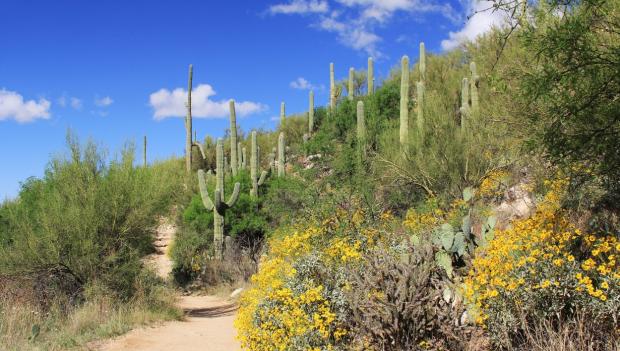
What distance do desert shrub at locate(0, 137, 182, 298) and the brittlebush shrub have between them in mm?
7726

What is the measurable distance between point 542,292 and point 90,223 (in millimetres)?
8542

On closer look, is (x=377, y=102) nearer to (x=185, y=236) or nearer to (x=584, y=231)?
(x=185, y=236)

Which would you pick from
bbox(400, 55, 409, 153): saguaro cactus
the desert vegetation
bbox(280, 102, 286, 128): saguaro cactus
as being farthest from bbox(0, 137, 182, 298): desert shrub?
bbox(280, 102, 286, 128): saguaro cactus

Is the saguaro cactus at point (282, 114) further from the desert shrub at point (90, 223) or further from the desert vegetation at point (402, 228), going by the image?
the desert shrub at point (90, 223)

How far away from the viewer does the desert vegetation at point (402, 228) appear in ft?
17.3

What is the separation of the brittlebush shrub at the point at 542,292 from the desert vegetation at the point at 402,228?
0.02m

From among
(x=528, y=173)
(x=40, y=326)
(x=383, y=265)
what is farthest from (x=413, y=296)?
(x=528, y=173)

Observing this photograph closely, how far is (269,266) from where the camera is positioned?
23.3ft

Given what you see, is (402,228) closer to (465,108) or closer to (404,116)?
(465,108)

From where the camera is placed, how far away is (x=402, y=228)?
10.4 meters

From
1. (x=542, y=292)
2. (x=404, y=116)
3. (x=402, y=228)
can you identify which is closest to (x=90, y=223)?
(x=402, y=228)

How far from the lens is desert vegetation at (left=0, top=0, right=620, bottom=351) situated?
17.3 ft

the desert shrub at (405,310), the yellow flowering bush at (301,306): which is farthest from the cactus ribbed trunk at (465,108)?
the desert shrub at (405,310)

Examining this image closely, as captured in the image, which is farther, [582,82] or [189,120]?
[189,120]
